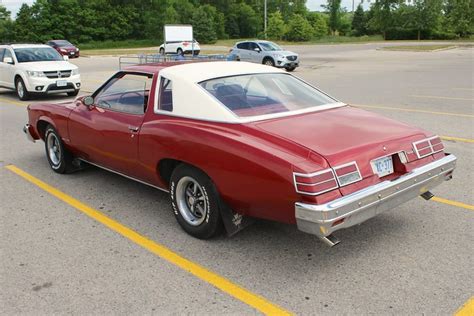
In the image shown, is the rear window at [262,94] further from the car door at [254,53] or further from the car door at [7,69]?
the car door at [254,53]

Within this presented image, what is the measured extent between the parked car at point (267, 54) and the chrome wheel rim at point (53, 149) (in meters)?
18.8

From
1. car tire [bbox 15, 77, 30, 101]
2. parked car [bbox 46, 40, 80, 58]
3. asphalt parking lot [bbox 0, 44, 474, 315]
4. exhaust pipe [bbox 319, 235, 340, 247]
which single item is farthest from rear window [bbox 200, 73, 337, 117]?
parked car [bbox 46, 40, 80, 58]

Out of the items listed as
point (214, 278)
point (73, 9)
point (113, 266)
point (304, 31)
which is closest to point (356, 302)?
point (214, 278)

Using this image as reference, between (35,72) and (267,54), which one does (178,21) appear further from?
(35,72)

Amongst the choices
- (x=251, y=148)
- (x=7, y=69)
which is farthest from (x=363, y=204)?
(x=7, y=69)

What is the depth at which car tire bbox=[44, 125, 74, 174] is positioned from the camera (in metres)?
5.89

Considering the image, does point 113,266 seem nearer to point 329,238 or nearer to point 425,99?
point 329,238

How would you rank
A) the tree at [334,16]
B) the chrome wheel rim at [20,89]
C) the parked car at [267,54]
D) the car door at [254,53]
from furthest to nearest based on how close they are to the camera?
the tree at [334,16]
the car door at [254,53]
the parked car at [267,54]
the chrome wheel rim at [20,89]

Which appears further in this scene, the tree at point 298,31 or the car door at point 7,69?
the tree at point 298,31

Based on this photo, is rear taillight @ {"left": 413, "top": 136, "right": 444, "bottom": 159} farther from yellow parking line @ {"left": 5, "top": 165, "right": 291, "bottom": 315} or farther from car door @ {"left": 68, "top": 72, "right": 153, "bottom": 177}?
car door @ {"left": 68, "top": 72, "right": 153, "bottom": 177}

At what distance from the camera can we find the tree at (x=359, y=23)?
274 ft

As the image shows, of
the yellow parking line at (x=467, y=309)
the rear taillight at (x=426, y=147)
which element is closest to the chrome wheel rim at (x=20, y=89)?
the rear taillight at (x=426, y=147)

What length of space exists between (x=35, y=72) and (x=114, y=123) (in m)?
10.00

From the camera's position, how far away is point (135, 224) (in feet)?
14.7
